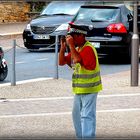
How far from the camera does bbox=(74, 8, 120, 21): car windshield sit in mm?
18297

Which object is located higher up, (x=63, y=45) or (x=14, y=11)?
(x=63, y=45)

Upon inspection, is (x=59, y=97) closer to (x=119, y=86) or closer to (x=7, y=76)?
(x=119, y=86)

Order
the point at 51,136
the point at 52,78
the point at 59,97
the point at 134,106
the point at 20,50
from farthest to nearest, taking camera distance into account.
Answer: the point at 20,50, the point at 52,78, the point at 59,97, the point at 134,106, the point at 51,136

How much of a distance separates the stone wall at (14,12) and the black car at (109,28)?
11.8m

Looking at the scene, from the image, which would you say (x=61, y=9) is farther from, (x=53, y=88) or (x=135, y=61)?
(x=53, y=88)

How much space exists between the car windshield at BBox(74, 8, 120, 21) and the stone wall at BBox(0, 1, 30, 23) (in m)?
11.5

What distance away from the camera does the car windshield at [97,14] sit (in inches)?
720

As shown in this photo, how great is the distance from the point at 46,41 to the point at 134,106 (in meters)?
9.62

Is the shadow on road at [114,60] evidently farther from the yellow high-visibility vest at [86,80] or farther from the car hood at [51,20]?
the yellow high-visibility vest at [86,80]

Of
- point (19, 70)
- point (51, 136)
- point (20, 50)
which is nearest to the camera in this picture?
point (51, 136)

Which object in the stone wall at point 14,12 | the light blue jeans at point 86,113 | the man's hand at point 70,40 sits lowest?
the stone wall at point 14,12

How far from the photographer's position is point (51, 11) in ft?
73.5

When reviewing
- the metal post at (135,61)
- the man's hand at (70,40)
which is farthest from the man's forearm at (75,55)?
the metal post at (135,61)

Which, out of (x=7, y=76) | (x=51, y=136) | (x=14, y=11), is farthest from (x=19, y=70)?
(x=14, y=11)
